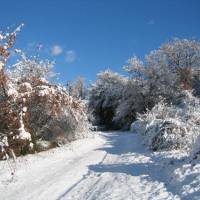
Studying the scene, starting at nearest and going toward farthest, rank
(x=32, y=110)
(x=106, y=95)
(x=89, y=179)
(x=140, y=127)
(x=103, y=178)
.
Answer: (x=103, y=178), (x=89, y=179), (x=32, y=110), (x=140, y=127), (x=106, y=95)

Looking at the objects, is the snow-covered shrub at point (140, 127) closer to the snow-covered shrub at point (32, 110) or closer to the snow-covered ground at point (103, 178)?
the snow-covered shrub at point (32, 110)

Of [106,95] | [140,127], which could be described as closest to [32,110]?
[140,127]

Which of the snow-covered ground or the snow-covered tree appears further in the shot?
the snow-covered tree

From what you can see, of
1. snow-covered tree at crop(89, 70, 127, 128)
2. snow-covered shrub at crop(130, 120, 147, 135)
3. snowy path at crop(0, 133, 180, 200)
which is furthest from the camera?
snow-covered tree at crop(89, 70, 127, 128)

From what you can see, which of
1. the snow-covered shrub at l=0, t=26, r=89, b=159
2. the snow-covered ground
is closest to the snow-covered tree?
the snow-covered shrub at l=0, t=26, r=89, b=159

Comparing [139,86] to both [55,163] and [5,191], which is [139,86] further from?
[5,191]

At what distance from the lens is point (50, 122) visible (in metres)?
23.1

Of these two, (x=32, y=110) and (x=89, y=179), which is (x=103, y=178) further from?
(x=32, y=110)

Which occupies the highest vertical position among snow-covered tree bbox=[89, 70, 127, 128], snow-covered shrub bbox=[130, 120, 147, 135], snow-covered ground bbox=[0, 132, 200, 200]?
snow-covered tree bbox=[89, 70, 127, 128]

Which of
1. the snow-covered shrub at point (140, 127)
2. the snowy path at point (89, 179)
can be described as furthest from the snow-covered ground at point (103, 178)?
the snow-covered shrub at point (140, 127)

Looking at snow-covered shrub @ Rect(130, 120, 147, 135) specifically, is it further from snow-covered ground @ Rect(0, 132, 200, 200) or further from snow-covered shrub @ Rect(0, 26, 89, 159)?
snow-covered ground @ Rect(0, 132, 200, 200)

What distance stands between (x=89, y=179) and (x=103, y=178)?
1.60 feet

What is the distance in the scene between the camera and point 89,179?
13.0m

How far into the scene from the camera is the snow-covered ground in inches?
413
